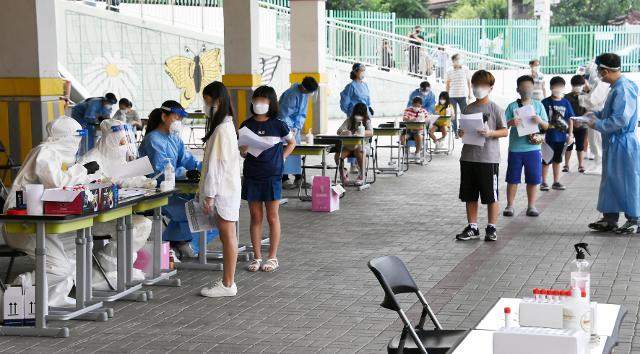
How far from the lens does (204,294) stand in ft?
30.2

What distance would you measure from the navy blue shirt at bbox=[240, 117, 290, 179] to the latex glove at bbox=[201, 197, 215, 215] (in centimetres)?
115

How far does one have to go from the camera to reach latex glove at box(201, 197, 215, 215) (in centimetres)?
892

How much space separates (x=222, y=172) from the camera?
8.91m

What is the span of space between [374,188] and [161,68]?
12.2m

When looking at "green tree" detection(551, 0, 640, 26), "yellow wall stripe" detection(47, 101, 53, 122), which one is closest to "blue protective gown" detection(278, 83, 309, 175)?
"yellow wall stripe" detection(47, 101, 53, 122)

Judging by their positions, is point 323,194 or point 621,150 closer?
point 621,150

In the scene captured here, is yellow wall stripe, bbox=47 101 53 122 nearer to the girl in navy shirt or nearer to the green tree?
the girl in navy shirt

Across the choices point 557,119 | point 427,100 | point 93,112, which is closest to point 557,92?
point 557,119

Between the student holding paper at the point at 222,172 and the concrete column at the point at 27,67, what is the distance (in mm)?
5683

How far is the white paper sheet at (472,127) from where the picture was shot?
37.5 feet

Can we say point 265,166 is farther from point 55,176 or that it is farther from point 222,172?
point 55,176

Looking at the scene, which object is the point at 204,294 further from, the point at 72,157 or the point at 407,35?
the point at 407,35

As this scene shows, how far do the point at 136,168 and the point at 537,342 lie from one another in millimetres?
5542

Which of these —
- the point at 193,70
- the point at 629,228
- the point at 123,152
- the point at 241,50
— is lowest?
the point at 629,228
